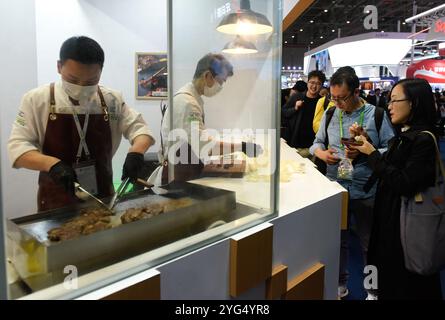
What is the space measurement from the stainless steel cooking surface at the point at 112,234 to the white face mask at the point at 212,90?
2.06 feet

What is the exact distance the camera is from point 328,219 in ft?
6.17

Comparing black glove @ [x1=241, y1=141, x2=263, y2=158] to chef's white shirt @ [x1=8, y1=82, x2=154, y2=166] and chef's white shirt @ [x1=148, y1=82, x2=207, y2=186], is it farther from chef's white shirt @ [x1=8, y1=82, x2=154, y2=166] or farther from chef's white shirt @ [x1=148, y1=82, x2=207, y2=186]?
chef's white shirt @ [x1=8, y1=82, x2=154, y2=166]

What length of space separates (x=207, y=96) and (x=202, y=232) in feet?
2.98

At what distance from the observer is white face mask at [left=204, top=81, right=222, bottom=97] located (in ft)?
6.41

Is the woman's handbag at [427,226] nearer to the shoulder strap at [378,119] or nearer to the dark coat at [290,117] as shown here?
the shoulder strap at [378,119]

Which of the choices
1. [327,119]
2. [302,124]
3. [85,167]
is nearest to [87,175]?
[85,167]

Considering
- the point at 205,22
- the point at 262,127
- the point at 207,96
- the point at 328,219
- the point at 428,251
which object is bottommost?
the point at 428,251

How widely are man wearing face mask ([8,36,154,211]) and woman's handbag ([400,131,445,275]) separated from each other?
4.25ft

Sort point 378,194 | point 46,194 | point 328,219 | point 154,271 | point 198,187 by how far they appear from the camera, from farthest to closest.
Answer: point 378,194 → point 328,219 → point 198,187 → point 46,194 → point 154,271

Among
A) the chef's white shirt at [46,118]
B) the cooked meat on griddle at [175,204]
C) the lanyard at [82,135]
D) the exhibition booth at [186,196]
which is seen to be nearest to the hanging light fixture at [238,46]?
the exhibition booth at [186,196]

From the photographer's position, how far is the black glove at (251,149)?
182 cm

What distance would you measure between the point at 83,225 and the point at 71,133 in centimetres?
56
